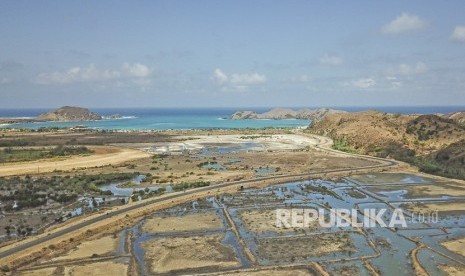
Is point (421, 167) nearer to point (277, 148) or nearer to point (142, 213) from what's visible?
point (277, 148)

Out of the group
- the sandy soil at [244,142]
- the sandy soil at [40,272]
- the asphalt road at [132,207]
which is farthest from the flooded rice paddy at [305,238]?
the sandy soil at [244,142]

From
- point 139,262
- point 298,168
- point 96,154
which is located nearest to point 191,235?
point 139,262

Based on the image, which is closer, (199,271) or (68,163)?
(199,271)

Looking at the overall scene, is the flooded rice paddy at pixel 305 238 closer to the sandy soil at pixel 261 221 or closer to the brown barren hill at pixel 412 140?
the sandy soil at pixel 261 221

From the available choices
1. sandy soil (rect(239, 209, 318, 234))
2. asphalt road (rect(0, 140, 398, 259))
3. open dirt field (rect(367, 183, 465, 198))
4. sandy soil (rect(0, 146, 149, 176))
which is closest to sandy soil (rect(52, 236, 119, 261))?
asphalt road (rect(0, 140, 398, 259))

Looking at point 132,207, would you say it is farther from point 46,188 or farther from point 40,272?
point 46,188

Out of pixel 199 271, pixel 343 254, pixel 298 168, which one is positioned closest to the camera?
pixel 199 271

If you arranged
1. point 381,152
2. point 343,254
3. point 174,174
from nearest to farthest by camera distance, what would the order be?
point 343,254, point 174,174, point 381,152
